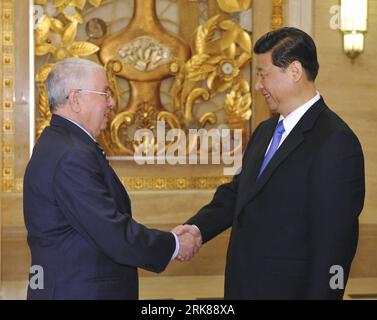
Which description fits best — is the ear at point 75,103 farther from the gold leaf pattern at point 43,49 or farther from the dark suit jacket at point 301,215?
the gold leaf pattern at point 43,49

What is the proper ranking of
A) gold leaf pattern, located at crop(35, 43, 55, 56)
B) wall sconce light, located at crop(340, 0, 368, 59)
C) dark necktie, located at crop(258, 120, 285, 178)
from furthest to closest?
wall sconce light, located at crop(340, 0, 368, 59) → gold leaf pattern, located at crop(35, 43, 55, 56) → dark necktie, located at crop(258, 120, 285, 178)

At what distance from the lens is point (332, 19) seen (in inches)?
219

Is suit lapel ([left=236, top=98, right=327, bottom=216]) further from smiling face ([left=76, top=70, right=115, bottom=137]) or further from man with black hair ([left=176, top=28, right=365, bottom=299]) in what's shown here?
smiling face ([left=76, top=70, right=115, bottom=137])

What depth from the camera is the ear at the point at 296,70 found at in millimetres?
2619

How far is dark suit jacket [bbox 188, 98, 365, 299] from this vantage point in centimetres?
240

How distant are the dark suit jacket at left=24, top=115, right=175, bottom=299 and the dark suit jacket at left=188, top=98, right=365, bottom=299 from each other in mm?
389

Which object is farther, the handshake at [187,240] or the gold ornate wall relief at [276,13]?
the gold ornate wall relief at [276,13]

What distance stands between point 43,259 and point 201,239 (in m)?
0.88

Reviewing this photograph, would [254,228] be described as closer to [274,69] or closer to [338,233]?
[338,233]

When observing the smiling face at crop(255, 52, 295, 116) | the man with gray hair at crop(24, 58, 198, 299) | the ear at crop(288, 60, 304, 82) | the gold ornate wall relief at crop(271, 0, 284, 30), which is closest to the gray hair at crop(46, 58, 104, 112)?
the man with gray hair at crop(24, 58, 198, 299)

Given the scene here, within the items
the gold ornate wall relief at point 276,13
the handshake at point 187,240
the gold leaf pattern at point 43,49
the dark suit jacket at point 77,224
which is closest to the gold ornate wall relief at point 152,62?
the gold leaf pattern at point 43,49

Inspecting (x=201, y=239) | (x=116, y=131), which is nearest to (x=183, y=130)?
(x=116, y=131)

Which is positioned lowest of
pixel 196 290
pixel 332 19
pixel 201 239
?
pixel 196 290

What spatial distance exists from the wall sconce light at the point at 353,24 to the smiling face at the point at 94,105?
3341 mm
